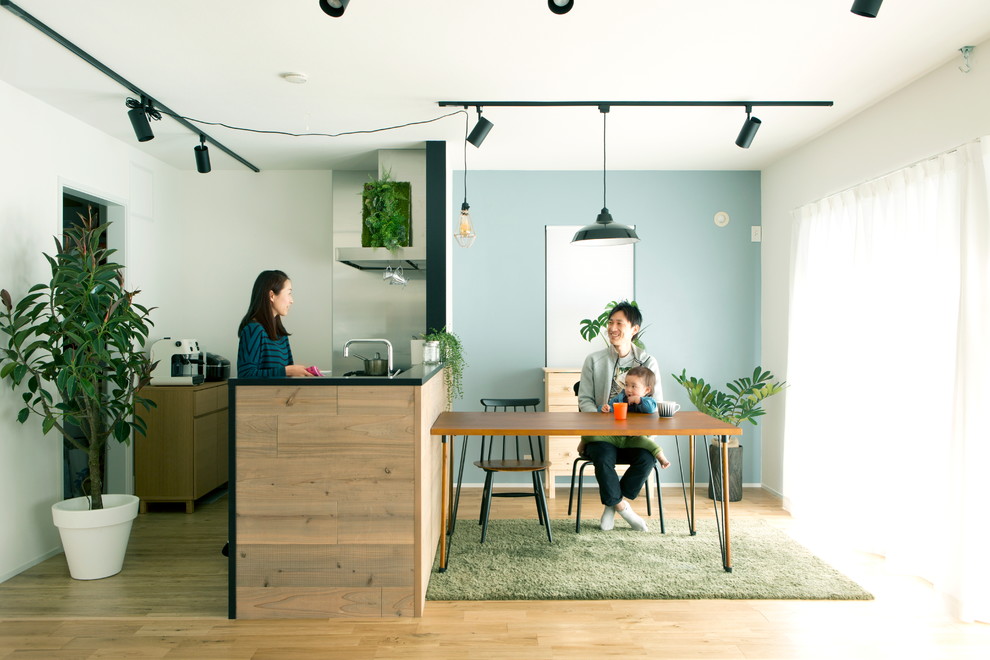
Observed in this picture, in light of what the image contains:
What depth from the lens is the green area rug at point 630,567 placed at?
3.25 meters

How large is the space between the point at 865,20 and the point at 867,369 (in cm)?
194

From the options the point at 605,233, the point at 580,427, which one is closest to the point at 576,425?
the point at 580,427

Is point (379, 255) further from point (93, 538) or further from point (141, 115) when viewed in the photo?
point (93, 538)

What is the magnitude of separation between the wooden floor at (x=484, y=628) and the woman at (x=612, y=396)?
36.7 inches

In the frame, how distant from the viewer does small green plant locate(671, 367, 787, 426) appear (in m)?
4.98

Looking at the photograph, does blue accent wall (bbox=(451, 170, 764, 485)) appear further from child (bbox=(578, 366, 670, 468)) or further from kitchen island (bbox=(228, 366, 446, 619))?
kitchen island (bbox=(228, 366, 446, 619))

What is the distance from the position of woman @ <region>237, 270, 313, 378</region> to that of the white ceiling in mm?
1081

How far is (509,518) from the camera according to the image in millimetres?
4629

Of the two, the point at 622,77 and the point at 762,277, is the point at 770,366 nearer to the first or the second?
the point at 762,277

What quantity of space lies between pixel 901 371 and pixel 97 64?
4307mm

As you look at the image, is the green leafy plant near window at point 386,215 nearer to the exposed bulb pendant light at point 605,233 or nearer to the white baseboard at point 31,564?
the exposed bulb pendant light at point 605,233

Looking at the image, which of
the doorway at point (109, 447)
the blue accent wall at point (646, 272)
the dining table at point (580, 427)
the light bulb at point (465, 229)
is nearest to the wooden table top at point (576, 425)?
the dining table at point (580, 427)

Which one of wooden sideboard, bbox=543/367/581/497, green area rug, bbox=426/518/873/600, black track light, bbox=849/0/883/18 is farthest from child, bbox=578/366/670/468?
black track light, bbox=849/0/883/18

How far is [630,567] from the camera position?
3588 millimetres
